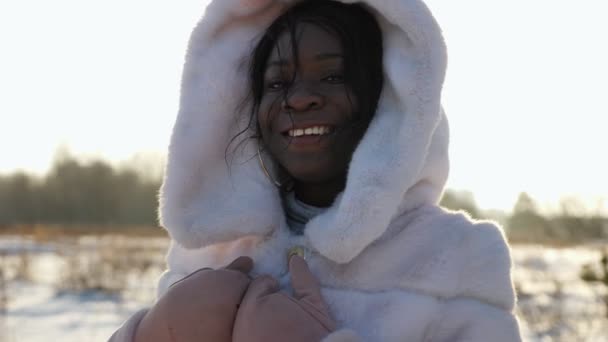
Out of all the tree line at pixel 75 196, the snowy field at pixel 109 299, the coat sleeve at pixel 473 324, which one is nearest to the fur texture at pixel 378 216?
the coat sleeve at pixel 473 324

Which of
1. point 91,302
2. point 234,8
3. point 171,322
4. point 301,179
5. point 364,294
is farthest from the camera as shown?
point 91,302

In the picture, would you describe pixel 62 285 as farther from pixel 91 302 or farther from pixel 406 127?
pixel 406 127

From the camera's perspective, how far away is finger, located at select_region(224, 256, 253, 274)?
1.50 metres

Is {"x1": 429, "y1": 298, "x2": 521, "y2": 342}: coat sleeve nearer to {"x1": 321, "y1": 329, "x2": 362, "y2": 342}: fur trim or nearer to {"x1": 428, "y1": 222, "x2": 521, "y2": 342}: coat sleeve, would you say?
{"x1": 428, "y1": 222, "x2": 521, "y2": 342}: coat sleeve

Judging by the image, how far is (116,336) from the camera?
56.4 inches

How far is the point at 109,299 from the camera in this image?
19.3 ft

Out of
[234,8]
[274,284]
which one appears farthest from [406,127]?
[234,8]

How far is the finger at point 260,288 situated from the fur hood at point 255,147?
0.13m

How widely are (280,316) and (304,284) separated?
0.14 metres

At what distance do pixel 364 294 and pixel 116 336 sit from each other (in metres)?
0.54

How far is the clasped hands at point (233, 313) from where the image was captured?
1.26 m

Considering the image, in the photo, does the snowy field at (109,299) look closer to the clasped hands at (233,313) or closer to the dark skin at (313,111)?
the dark skin at (313,111)

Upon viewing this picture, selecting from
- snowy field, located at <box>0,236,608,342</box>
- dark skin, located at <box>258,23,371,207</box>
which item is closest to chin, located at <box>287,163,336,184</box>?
dark skin, located at <box>258,23,371,207</box>

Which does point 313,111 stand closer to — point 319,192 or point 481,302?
point 319,192
